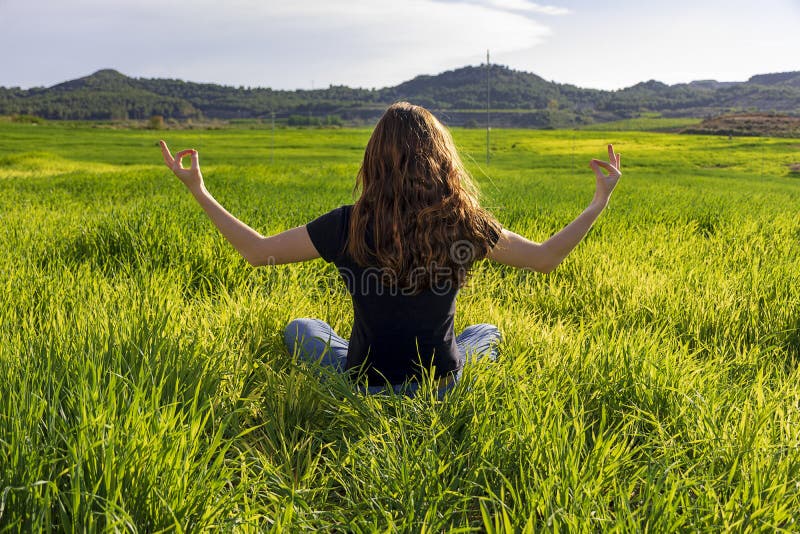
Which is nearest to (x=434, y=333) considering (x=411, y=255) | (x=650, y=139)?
(x=411, y=255)

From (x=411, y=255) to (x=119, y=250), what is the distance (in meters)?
3.36

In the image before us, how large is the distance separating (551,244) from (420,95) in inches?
5955

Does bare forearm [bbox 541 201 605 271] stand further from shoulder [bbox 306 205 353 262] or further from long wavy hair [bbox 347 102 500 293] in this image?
shoulder [bbox 306 205 353 262]

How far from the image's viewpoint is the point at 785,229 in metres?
6.03

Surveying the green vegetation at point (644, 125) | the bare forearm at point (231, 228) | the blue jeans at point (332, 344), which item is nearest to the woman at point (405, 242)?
the bare forearm at point (231, 228)

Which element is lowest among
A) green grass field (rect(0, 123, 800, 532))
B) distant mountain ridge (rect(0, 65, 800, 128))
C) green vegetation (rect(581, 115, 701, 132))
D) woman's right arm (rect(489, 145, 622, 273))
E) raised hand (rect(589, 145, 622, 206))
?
green grass field (rect(0, 123, 800, 532))

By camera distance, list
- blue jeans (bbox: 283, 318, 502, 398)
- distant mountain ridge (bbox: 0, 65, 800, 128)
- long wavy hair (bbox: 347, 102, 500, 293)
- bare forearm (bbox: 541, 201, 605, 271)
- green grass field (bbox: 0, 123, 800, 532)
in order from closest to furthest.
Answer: green grass field (bbox: 0, 123, 800, 532)
long wavy hair (bbox: 347, 102, 500, 293)
bare forearm (bbox: 541, 201, 605, 271)
blue jeans (bbox: 283, 318, 502, 398)
distant mountain ridge (bbox: 0, 65, 800, 128)

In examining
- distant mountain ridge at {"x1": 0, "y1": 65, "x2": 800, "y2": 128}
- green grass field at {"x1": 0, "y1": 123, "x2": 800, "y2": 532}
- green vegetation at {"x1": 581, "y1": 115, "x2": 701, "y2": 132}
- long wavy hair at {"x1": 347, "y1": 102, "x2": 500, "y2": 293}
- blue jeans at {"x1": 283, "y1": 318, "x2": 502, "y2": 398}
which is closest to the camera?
green grass field at {"x1": 0, "y1": 123, "x2": 800, "y2": 532}

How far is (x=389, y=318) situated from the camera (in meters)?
2.02

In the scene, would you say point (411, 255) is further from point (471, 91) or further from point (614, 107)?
point (471, 91)

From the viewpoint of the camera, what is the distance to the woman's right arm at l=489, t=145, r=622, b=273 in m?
2.06

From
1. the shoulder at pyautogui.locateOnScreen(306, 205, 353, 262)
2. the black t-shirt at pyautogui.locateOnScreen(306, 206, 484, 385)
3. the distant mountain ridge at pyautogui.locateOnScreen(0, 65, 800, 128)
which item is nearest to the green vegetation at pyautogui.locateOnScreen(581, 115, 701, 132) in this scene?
the distant mountain ridge at pyautogui.locateOnScreen(0, 65, 800, 128)

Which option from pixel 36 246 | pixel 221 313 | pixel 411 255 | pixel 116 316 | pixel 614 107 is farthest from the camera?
pixel 614 107

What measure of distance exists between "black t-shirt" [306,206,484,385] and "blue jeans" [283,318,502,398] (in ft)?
0.36
